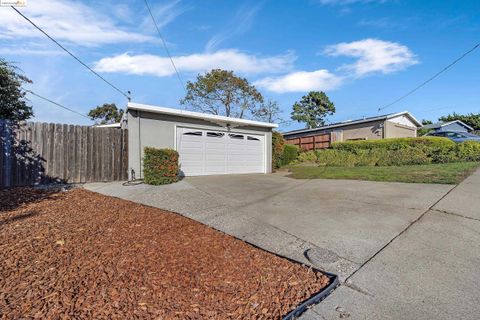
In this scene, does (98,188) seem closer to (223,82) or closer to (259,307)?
(259,307)

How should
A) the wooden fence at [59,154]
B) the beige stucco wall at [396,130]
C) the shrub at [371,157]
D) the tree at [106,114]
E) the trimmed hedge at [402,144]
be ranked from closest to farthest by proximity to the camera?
the wooden fence at [59,154] → the trimmed hedge at [402,144] → the shrub at [371,157] → the beige stucco wall at [396,130] → the tree at [106,114]

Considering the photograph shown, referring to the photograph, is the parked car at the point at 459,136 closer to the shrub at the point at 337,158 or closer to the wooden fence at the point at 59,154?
the shrub at the point at 337,158

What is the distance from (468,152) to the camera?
36.7 ft

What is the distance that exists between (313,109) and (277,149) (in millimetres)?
22856

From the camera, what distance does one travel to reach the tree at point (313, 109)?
3475cm

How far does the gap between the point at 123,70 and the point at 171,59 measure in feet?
7.49

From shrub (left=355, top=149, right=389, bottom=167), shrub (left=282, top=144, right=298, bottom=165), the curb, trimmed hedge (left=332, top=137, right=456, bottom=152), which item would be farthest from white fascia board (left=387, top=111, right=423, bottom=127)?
the curb

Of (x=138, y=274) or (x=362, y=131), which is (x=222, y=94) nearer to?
(x=362, y=131)

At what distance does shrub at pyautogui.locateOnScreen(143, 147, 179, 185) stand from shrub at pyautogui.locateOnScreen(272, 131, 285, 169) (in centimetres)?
723

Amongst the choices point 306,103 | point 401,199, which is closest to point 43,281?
point 401,199

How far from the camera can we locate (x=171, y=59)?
40.9 ft

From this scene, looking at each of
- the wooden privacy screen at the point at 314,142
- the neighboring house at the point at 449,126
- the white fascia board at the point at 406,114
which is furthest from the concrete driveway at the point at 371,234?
the neighboring house at the point at 449,126

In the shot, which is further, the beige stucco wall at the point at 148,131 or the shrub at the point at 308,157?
the shrub at the point at 308,157

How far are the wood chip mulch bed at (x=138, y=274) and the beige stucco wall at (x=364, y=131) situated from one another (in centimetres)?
1734
